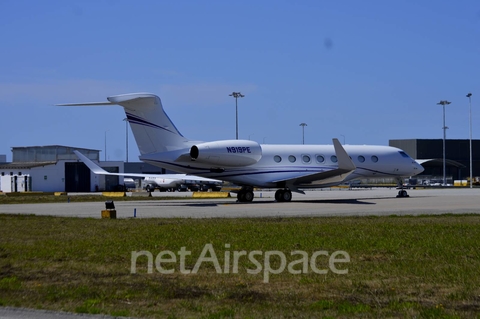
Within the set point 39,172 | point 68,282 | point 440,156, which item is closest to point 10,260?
point 68,282

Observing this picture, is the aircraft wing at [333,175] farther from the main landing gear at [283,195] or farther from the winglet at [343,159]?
the main landing gear at [283,195]

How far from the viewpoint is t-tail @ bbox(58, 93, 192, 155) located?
3391cm

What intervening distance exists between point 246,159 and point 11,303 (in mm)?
27882

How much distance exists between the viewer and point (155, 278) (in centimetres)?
1139

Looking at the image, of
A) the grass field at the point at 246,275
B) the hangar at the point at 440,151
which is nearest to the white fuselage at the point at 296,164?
the grass field at the point at 246,275

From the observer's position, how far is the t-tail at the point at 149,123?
3391 centimetres

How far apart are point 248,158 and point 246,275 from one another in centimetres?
2576

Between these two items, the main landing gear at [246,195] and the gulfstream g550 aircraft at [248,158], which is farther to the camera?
the main landing gear at [246,195]

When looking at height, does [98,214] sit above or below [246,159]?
below

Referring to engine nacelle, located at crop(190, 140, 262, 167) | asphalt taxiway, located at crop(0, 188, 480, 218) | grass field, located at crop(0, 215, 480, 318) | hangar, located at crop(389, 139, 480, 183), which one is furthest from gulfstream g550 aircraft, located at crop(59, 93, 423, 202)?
hangar, located at crop(389, 139, 480, 183)

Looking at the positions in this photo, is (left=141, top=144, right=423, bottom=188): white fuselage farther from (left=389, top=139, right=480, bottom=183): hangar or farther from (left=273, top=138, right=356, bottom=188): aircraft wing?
(left=389, top=139, right=480, bottom=183): hangar

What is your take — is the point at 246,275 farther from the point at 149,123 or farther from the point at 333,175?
the point at 333,175

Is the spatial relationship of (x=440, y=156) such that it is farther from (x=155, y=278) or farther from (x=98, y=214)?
(x=155, y=278)

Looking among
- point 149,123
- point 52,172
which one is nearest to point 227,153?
point 149,123
